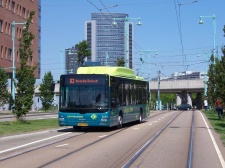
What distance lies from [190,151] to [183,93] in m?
95.5

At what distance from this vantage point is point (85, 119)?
80.7 feet

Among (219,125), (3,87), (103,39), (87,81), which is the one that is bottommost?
(219,125)

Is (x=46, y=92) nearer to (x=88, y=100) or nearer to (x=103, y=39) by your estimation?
(x=88, y=100)

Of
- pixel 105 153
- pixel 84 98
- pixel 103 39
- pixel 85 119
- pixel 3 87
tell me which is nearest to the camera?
pixel 105 153

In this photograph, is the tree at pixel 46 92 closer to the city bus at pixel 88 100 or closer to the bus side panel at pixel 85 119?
the city bus at pixel 88 100

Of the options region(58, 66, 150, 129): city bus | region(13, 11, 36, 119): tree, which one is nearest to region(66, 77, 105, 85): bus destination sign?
region(58, 66, 150, 129): city bus

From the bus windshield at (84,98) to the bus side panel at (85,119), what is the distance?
0.21 meters

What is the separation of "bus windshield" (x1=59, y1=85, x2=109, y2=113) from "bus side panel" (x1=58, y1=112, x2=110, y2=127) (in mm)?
206

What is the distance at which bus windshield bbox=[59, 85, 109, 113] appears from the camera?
2459 cm

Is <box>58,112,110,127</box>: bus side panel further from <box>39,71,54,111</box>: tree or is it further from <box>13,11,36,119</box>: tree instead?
<box>39,71,54,111</box>: tree

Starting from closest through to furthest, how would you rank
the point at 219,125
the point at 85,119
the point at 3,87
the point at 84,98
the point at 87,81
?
the point at 85,119
the point at 84,98
the point at 87,81
the point at 219,125
the point at 3,87

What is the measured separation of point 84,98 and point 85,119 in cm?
105

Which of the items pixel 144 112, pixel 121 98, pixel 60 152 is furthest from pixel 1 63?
pixel 60 152

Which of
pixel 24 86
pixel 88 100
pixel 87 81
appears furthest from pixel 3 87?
pixel 88 100
